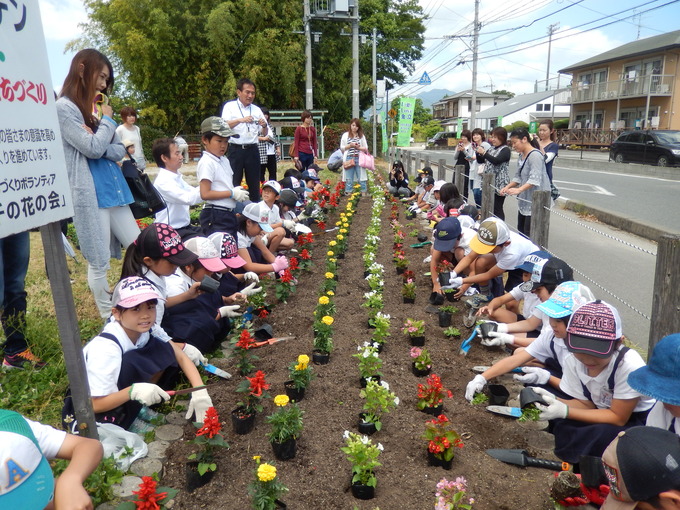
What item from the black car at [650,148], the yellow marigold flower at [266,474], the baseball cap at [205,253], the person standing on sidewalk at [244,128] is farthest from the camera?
the black car at [650,148]

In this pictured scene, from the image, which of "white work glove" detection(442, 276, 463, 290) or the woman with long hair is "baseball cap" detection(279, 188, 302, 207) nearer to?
"white work glove" detection(442, 276, 463, 290)

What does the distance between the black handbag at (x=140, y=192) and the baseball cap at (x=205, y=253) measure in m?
0.51

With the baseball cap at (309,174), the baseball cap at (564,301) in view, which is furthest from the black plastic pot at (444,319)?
the baseball cap at (309,174)

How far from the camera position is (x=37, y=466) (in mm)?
1483

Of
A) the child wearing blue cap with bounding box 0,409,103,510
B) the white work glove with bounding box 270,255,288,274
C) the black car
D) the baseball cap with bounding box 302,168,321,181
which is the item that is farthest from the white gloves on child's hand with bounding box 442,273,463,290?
the black car

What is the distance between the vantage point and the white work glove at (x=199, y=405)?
287 centimetres

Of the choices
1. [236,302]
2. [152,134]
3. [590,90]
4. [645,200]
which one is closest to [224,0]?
[152,134]

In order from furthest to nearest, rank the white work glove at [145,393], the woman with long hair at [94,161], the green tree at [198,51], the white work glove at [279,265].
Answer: the green tree at [198,51] < the white work glove at [279,265] < the woman with long hair at [94,161] < the white work glove at [145,393]

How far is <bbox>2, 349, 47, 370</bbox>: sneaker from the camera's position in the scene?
3516 mm

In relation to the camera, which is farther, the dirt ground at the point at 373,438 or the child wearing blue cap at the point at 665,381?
the dirt ground at the point at 373,438

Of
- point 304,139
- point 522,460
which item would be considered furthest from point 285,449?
point 304,139

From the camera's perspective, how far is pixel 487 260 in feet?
16.3

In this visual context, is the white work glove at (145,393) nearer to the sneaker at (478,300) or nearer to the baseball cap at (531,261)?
the baseball cap at (531,261)

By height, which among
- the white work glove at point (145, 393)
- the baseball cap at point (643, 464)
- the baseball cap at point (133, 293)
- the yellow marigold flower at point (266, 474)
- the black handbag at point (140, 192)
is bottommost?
the yellow marigold flower at point (266, 474)
